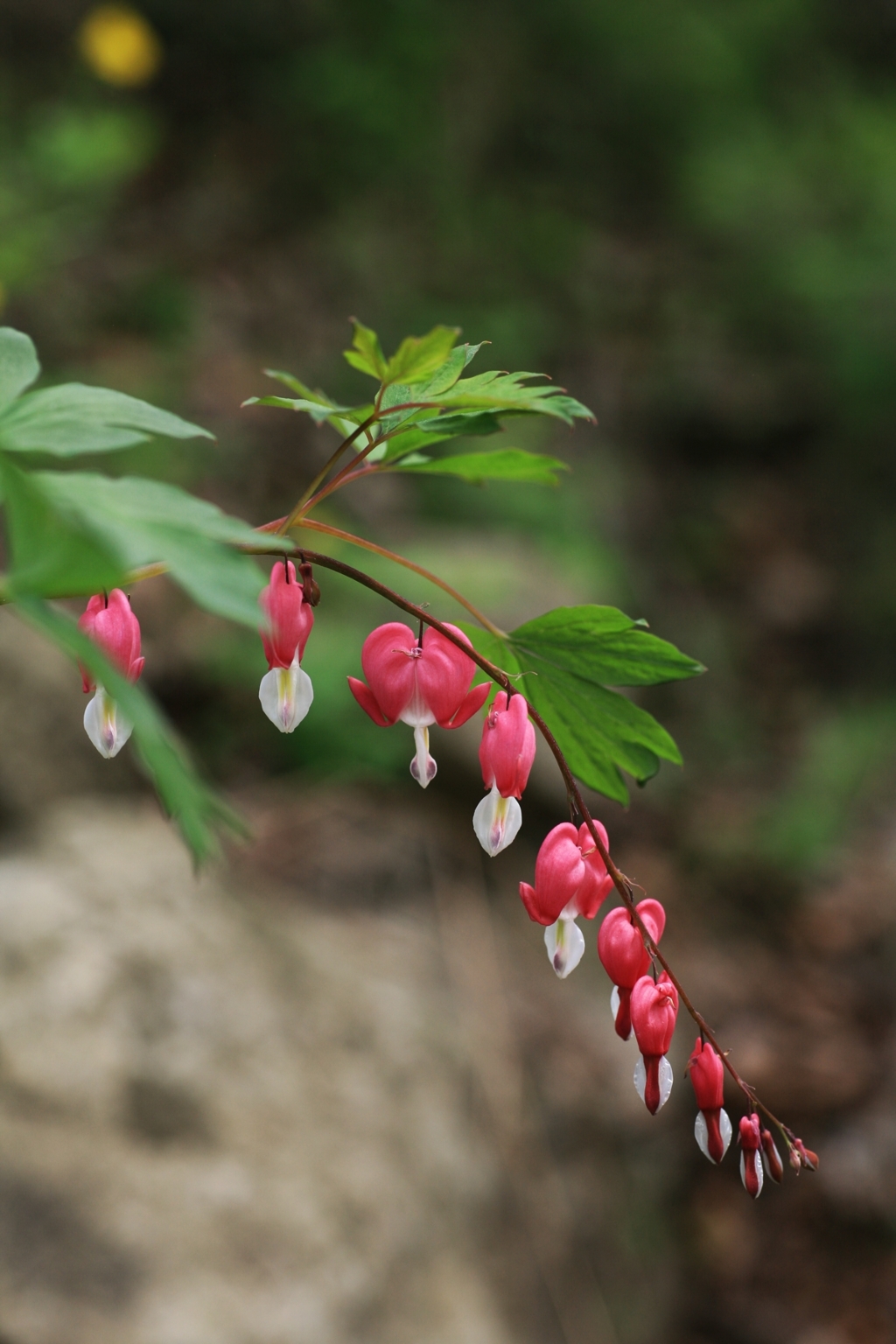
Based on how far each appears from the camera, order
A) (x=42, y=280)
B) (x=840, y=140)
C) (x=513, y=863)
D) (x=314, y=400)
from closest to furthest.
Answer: (x=314, y=400) → (x=513, y=863) → (x=42, y=280) → (x=840, y=140)

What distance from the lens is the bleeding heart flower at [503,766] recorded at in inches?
25.9

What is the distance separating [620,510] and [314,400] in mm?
4852

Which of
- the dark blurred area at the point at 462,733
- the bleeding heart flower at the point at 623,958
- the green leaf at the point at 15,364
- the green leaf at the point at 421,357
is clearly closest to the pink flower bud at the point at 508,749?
the bleeding heart flower at the point at 623,958

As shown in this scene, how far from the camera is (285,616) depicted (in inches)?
26.1

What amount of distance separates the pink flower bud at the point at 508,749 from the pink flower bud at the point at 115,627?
0.74 feet

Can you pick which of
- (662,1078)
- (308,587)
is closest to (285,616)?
(308,587)

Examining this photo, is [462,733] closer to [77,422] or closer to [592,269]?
[77,422]

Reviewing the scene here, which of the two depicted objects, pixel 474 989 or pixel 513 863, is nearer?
pixel 474 989

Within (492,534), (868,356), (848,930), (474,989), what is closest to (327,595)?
(492,534)

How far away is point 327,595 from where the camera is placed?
358cm

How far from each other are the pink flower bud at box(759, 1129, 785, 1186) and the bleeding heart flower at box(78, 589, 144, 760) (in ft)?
1.53

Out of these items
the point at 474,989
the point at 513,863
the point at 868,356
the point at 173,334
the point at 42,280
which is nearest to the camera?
the point at 474,989

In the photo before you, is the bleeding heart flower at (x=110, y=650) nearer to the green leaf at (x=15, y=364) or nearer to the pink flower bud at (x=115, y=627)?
the pink flower bud at (x=115, y=627)

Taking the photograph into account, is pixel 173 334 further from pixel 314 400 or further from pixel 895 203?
pixel 314 400
